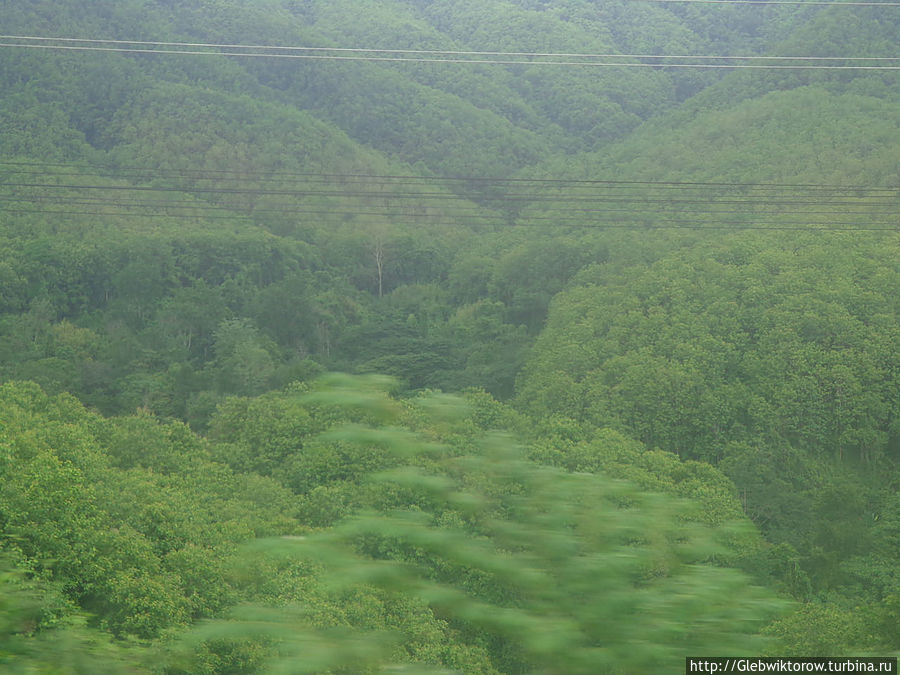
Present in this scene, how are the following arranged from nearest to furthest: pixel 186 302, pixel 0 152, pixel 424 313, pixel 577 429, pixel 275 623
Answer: pixel 275 623 → pixel 577 429 → pixel 186 302 → pixel 424 313 → pixel 0 152

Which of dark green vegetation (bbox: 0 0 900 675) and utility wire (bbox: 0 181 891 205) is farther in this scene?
utility wire (bbox: 0 181 891 205)

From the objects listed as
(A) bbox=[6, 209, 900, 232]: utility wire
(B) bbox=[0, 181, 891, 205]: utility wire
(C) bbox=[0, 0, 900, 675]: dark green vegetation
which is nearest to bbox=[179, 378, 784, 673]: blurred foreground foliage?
(C) bbox=[0, 0, 900, 675]: dark green vegetation

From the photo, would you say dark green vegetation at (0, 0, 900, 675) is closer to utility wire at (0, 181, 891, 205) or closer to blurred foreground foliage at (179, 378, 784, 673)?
blurred foreground foliage at (179, 378, 784, 673)

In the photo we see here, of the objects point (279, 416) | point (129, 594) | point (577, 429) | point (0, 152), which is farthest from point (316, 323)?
point (129, 594)

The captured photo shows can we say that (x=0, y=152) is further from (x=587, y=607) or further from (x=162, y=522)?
(x=587, y=607)

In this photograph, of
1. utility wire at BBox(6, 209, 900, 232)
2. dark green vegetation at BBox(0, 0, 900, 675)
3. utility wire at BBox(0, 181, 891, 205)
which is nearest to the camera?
dark green vegetation at BBox(0, 0, 900, 675)

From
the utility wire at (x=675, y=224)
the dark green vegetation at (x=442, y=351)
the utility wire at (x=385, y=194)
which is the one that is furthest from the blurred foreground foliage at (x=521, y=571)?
the utility wire at (x=675, y=224)

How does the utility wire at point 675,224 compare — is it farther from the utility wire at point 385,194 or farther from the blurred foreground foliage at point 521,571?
the blurred foreground foliage at point 521,571

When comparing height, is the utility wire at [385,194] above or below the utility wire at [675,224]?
above

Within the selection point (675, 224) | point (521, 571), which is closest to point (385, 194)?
point (675, 224)
